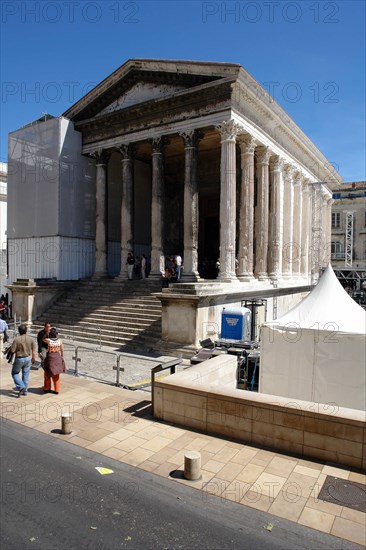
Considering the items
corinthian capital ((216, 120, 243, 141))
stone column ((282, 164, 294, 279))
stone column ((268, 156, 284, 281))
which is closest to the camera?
corinthian capital ((216, 120, 243, 141))

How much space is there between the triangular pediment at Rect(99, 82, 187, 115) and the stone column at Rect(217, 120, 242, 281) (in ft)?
12.1

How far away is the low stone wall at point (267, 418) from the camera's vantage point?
643cm

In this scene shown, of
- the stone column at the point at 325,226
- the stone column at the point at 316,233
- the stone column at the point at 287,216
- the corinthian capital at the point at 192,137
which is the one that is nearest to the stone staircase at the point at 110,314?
the corinthian capital at the point at 192,137

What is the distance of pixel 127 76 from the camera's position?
2225 cm

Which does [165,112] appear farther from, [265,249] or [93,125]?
[265,249]

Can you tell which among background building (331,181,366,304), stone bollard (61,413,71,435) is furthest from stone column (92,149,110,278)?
background building (331,181,366,304)

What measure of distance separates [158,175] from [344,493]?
61.1 feet

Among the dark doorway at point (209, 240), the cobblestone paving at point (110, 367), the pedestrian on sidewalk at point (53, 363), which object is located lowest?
the cobblestone paving at point (110, 367)

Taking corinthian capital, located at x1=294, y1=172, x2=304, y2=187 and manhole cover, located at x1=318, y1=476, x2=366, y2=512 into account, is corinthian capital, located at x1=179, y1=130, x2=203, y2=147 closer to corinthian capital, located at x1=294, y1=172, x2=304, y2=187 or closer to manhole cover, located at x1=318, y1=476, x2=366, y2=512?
corinthian capital, located at x1=294, y1=172, x2=304, y2=187

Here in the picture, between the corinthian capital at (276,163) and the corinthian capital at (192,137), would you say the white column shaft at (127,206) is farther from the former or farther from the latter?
the corinthian capital at (276,163)

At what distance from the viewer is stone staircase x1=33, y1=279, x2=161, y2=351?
56.9 feet

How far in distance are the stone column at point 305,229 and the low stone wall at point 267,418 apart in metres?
25.0

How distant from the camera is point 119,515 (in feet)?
17.3

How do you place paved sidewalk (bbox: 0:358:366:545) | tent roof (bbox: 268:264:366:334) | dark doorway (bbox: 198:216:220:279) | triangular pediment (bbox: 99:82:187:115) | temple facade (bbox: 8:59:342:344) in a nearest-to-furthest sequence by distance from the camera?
paved sidewalk (bbox: 0:358:366:545)
tent roof (bbox: 268:264:366:334)
temple facade (bbox: 8:59:342:344)
triangular pediment (bbox: 99:82:187:115)
dark doorway (bbox: 198:216:220:279)
